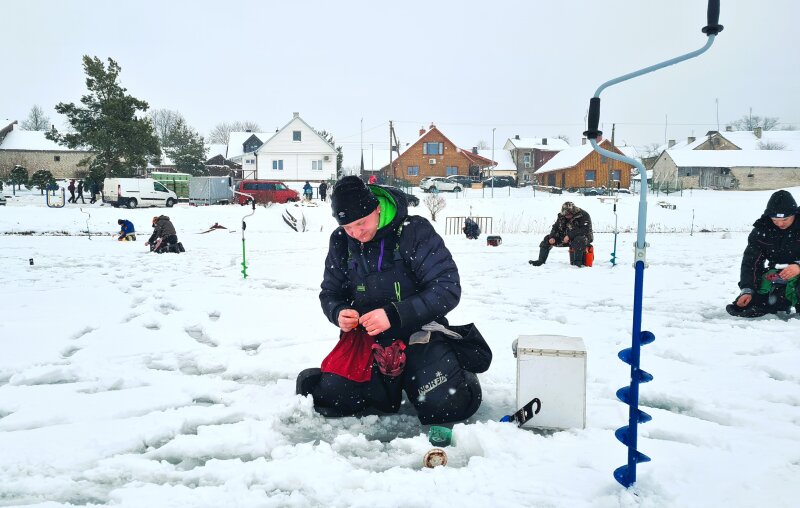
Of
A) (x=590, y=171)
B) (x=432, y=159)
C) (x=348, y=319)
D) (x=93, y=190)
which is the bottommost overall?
(x=348, y=319)

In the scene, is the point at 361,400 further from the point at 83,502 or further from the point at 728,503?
the point at 728,503

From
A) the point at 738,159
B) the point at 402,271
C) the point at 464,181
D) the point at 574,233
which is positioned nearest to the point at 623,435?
the point at 402,271

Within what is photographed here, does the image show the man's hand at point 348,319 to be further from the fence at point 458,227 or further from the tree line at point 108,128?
the tree line at point 108,128

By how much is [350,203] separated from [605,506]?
76.0 inches

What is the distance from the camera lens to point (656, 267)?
424 inches

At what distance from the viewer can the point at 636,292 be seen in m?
2.18

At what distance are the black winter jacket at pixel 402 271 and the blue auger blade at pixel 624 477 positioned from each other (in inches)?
48.7

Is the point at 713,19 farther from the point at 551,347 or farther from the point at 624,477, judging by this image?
the point at 624,477

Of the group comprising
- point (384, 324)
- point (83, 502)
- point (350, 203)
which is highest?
point (350, 203)

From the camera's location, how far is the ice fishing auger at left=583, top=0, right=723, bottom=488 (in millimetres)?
2166

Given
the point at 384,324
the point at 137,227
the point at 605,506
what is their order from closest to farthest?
the point at 605,506 < the point at 384,324 < the point at 137,227

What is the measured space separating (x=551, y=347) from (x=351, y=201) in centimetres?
138

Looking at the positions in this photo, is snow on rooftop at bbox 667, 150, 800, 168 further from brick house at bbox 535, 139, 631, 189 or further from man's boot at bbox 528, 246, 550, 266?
man's boot at bbox 528, 246, 550, 266

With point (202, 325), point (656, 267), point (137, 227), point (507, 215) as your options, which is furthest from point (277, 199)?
point (202, 325)
